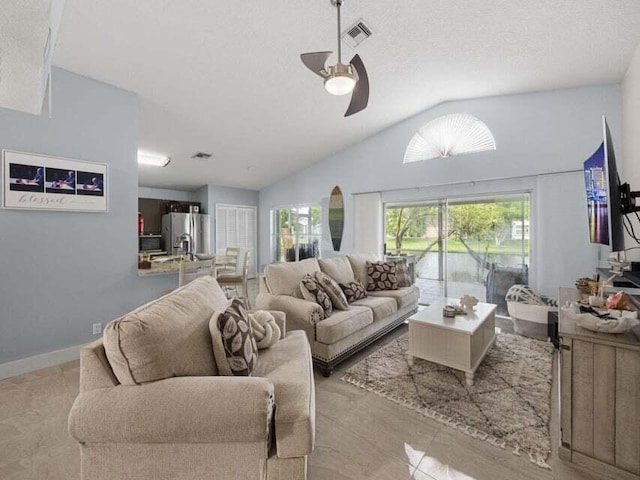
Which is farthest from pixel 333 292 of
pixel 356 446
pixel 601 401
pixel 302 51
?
pixel 302 51

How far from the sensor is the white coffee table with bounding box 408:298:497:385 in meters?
2.36

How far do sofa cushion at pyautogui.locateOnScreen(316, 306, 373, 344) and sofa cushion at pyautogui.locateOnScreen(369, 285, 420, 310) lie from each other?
652 mm

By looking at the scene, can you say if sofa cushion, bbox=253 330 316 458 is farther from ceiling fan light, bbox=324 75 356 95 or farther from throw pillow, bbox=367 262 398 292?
throw pillow, bbox=367 262 398 292

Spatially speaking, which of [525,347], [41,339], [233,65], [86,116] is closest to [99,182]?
[86,116]

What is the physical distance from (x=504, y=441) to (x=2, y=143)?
14.5ft

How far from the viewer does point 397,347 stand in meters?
3.07

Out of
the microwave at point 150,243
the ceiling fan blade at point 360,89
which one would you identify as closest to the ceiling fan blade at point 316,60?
the ceiling fan blade at point 360,89

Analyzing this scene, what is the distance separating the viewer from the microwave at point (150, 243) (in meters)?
6.22

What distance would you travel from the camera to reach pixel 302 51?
2.93 meters

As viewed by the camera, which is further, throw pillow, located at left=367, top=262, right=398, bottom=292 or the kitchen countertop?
throw pillow, located at left=367, top=262, right=398, bottom=292

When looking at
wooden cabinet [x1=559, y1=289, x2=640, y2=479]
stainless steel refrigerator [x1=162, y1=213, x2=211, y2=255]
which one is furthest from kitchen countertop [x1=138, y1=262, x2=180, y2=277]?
wooden cabinet [x1=559, y1=289, x2=640, y2=479]

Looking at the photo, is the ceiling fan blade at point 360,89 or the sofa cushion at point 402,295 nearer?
the ceiling fan blade at point 360,89

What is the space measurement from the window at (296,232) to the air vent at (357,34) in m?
3.78

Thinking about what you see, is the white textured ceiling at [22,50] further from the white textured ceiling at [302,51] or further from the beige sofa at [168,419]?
the beige sofa at [168,419]
